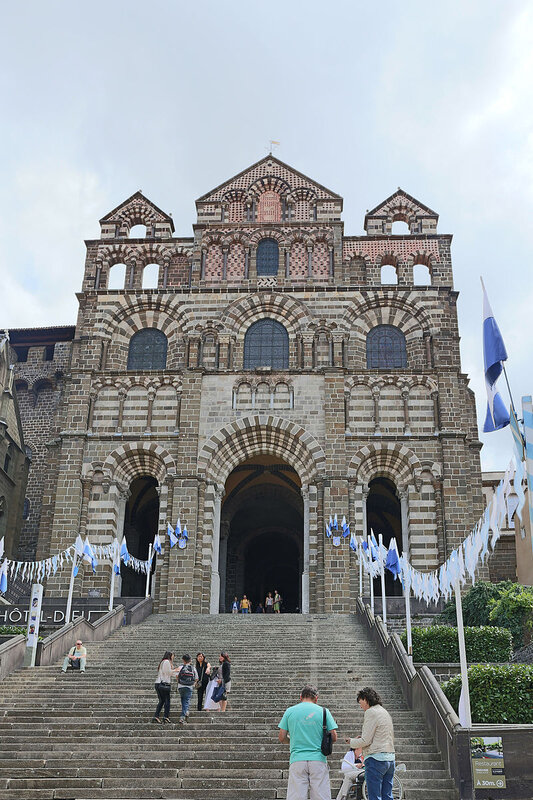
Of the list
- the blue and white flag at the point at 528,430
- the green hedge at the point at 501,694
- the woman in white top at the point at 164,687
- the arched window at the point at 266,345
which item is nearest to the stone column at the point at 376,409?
the arched window at the point at 266,345

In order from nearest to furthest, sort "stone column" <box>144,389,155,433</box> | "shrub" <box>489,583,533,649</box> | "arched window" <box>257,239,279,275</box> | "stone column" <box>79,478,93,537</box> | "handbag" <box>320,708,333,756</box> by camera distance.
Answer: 1. "handbag" <box>320,708,333,756</box>
2. "shrub" <box>489,583,533,649</box>
3. "stone column" <box>79,478,93,537</box>
4. "stone column" <box>144,389,155,433</box>
5. "arched window" <box>257,239,279,275</box>

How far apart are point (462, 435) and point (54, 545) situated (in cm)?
1620

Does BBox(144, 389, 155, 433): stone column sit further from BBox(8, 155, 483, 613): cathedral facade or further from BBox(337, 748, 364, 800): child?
BBox(337, 748, 364, 800): child

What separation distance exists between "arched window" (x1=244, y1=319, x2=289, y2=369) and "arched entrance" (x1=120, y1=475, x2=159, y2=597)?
6.81 m

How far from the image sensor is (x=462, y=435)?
3116cm

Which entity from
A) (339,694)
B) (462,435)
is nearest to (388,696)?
(339,694)

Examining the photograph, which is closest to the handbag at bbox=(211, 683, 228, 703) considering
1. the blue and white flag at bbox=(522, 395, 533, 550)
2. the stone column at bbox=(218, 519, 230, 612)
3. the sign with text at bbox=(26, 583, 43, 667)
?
the sign with text at bbox=(26, 583, 43, 667)

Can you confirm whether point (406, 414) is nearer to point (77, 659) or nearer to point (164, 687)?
point (77, 659)

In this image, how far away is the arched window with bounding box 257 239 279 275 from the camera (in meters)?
35.6

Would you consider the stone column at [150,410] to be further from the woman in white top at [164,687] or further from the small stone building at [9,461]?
the woman in white top at [164,687]

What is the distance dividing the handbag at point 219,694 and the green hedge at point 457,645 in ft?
20.4

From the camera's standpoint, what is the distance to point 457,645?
19766mm

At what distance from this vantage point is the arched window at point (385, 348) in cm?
3344

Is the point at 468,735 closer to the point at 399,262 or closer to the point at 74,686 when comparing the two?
the point at 74,686
